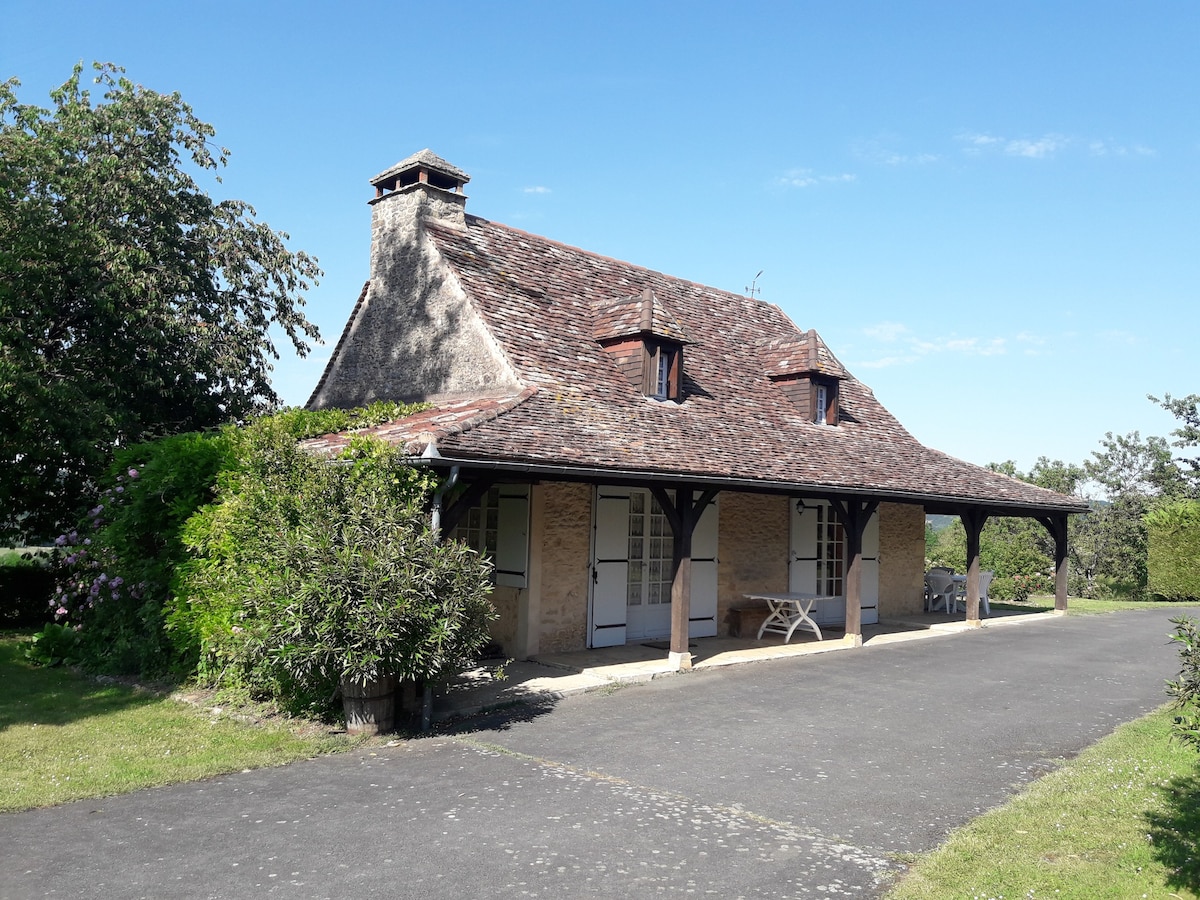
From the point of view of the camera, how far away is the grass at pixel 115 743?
237 inches

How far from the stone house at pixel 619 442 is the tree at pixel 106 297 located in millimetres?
2510

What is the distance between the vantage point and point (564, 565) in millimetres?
11328

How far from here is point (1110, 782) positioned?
6289 millimetres

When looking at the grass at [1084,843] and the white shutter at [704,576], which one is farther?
the white shutter at [704,576]

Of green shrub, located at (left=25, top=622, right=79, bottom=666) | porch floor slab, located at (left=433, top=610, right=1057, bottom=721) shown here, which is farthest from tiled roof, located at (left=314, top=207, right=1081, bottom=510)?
green shrub, located at (left=25, top=622, right=79, bottom=666)

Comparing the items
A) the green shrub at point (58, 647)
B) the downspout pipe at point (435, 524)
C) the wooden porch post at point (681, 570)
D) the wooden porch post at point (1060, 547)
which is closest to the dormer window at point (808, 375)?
the wooden porch post at point (681, 570)

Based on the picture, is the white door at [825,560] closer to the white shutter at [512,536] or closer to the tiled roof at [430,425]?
the white shutter at [512,536]

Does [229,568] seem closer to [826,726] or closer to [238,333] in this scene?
[826,726]

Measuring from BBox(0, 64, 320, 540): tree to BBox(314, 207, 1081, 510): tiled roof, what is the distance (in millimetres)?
5321

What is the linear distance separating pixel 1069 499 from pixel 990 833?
1419 centimetres

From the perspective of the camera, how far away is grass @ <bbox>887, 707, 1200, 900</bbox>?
446 cm

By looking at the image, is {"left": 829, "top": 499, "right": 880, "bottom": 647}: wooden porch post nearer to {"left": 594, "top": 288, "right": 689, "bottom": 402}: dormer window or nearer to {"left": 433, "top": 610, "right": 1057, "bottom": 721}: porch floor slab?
{"left": 433, "top": 610, "right": 1057, "bottom": 721}: porch floor slab

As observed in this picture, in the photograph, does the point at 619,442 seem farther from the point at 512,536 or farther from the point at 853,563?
the point at 853,563

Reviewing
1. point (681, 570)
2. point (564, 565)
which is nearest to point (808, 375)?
point (681, 570)
